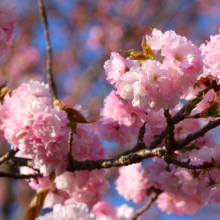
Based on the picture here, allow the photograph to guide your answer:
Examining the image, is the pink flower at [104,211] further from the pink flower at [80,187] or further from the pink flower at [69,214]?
the pink flower at [69,214]

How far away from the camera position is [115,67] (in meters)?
1.02

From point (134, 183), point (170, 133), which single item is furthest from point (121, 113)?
point (134, 183)

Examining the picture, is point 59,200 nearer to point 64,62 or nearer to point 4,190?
point 4,190

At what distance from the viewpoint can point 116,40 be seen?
18.5 ft

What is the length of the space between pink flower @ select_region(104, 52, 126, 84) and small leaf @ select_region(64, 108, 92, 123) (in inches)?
10.1

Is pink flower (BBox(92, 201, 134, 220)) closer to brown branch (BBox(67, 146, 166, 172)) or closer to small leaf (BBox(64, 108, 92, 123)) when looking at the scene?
brown branch (BBox(67, 146, 166, 172))

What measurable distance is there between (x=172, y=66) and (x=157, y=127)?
0.50m

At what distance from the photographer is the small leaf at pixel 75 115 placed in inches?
48.3

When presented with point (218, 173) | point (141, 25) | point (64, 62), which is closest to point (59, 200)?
point (218, 173)

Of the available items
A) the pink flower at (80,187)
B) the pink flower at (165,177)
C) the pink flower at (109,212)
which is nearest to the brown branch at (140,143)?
the pink flower at (165,177)

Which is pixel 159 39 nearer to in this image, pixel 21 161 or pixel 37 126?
pixel 37 126

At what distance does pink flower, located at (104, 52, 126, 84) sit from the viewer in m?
1.00

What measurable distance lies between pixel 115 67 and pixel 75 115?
0.32 m

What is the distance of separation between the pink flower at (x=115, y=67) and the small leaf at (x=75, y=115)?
0.84 feet
